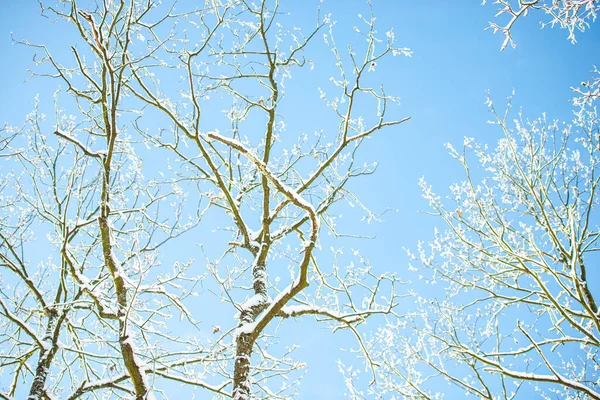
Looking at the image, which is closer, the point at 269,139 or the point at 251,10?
the point at 251,10

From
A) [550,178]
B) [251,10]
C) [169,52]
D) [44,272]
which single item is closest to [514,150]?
[550,178]

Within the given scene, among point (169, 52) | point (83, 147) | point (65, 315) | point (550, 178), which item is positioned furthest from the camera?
point (550, 178)

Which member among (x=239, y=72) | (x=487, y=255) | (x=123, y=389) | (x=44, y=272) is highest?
(x=239, y=72)

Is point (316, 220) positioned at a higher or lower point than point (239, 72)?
lower

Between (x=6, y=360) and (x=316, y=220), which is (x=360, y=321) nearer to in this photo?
(x=316, y=220)

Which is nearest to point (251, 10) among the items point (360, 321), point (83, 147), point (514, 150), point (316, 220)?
point (83, 147)

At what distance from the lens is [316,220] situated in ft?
13.6

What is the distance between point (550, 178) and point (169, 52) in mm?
5499

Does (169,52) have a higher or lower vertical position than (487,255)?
higher

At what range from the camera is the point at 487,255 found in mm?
6160

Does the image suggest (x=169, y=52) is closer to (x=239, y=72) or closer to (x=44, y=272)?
(x=239, y=72)

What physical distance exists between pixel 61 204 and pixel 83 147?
110 inches

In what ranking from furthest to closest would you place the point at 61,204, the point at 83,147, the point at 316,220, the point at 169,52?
the point at 61,204 < the point at 169,52 < the point at 83,147 < the point at 316,220

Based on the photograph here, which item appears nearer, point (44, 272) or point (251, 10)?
point (251, 10)
